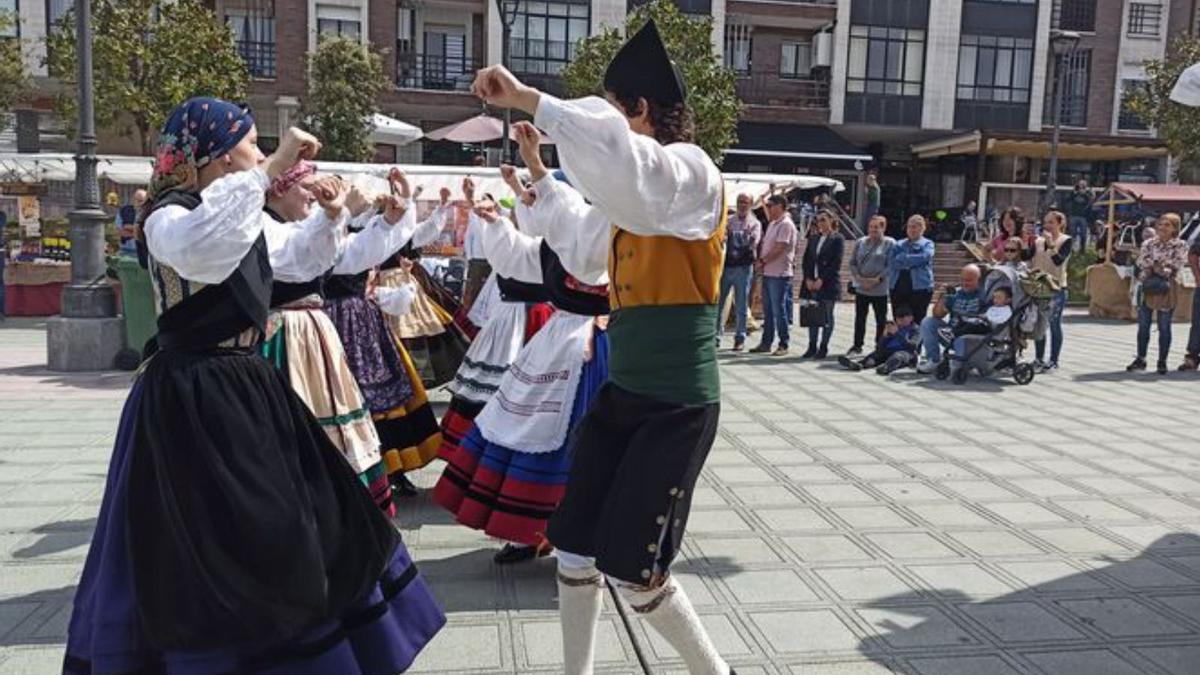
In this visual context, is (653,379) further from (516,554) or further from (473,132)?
(473,132)

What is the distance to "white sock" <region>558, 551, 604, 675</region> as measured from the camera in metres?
2.95

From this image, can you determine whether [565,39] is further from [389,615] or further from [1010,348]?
[389,615]

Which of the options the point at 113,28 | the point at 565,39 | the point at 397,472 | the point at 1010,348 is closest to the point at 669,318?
the point at 397,472

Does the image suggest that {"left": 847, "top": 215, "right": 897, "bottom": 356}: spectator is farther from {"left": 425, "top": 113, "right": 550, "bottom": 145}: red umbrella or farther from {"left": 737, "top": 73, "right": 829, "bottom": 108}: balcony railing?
{"left": 737, "top": 73, "right": 829, "bottom": 108}: balcony railing

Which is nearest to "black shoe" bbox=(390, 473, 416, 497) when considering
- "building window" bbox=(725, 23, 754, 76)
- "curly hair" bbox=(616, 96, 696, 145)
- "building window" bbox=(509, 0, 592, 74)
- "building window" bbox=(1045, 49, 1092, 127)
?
"curly hair" bbox=(616, 96, 696, 145)

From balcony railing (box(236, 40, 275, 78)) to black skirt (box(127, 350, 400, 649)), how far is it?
28075 millimetres

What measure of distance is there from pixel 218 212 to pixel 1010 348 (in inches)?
356

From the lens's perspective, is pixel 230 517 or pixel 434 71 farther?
pixel 434 71

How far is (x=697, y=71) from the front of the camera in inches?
870

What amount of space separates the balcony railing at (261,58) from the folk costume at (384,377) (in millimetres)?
25661

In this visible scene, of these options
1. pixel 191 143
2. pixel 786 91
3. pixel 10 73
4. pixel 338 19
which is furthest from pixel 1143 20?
pixel 191 143

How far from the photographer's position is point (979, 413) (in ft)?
27.0

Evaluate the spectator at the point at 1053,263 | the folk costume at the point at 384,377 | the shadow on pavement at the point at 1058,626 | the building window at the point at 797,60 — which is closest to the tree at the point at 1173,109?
the building window at the point at 797,60

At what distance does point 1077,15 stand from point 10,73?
3202cm
